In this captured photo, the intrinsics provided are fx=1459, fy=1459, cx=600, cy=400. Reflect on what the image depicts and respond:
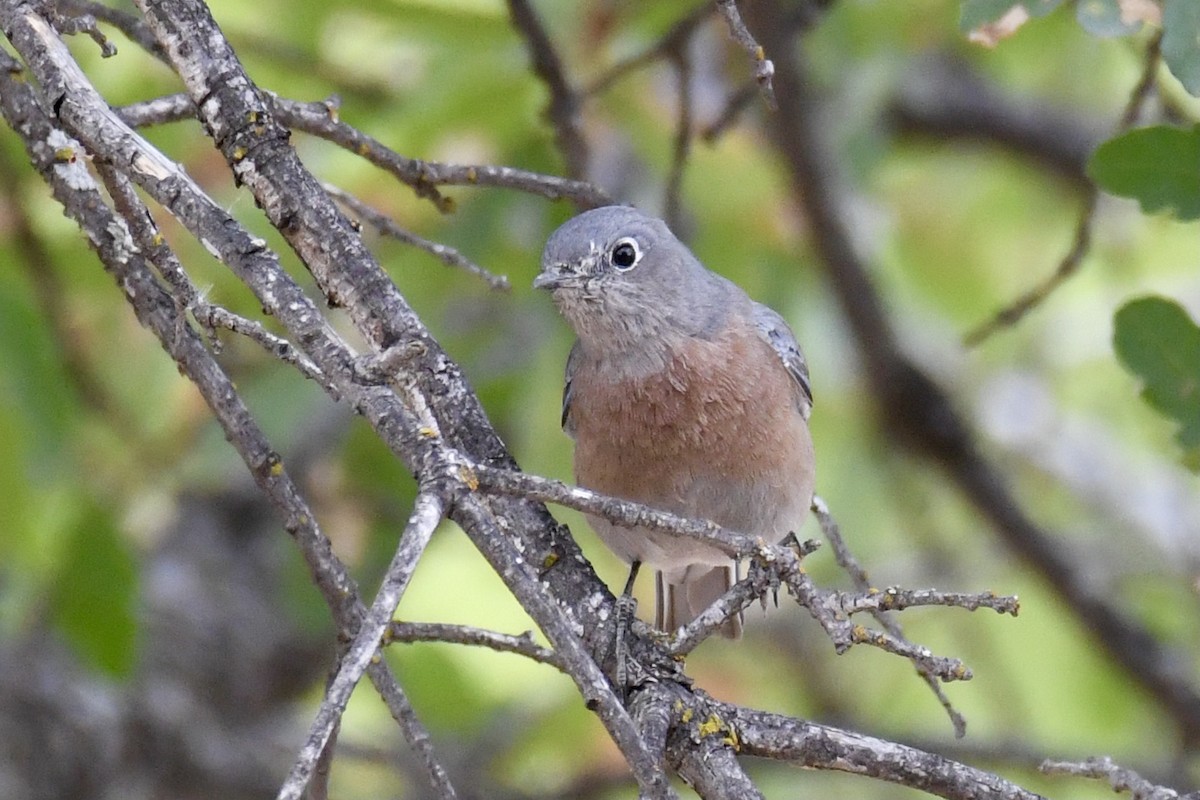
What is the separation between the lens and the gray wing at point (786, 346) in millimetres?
4680

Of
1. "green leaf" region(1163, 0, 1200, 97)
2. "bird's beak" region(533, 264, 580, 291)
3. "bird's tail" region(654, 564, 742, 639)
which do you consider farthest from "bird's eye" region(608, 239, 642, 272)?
"green leaf" region(1163, 0, 1200, 97)

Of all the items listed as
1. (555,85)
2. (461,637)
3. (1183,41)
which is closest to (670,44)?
(555,85)

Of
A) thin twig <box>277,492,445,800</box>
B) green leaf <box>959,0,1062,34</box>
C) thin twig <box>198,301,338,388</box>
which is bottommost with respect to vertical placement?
thin twig <box>277,492,445,800</box>

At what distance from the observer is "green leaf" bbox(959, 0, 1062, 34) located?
2.98 meters

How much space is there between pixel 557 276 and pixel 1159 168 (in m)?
1.83

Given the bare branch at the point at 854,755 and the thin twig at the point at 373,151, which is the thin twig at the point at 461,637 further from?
the thin twig at the point at 373,151

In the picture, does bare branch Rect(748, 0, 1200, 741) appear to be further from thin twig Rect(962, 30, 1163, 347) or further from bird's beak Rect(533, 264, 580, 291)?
thin twig Rect(962, 30, 1163, 347)

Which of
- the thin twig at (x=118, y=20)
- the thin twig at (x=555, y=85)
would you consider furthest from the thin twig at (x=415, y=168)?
the thin twig at (x=555, y=85)

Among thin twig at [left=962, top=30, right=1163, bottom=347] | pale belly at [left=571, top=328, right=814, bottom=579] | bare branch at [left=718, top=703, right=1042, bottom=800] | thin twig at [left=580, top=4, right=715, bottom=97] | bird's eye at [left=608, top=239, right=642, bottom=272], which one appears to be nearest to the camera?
bare branch at [left=718, top=703, right=1042, bottom=800]

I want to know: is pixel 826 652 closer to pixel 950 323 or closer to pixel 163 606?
pixel 950 323

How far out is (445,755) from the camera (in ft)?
17.9

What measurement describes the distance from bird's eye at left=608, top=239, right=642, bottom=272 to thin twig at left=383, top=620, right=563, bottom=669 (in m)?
2.15

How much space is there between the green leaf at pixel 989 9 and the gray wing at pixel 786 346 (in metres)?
1.77

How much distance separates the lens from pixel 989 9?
2994 mm
